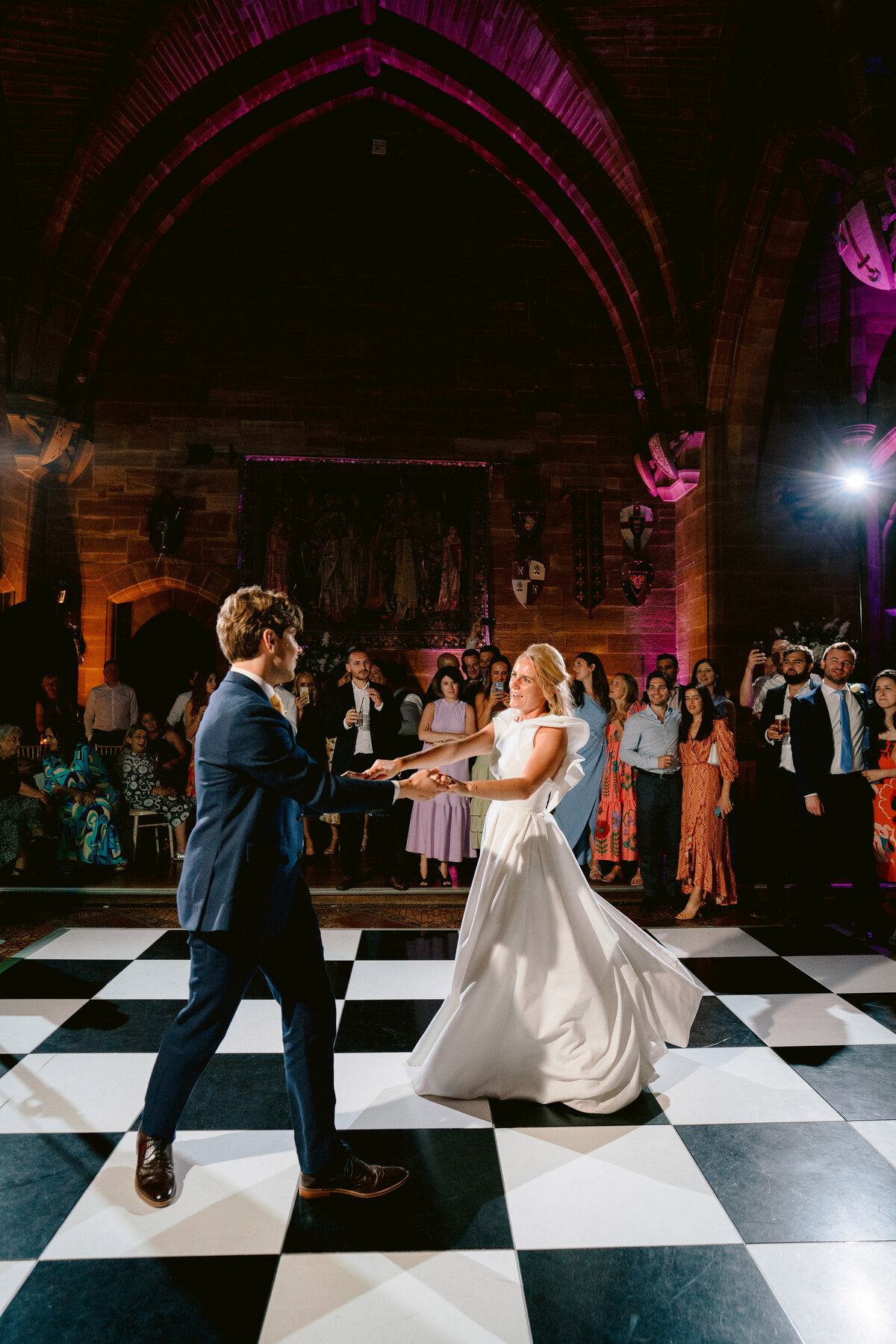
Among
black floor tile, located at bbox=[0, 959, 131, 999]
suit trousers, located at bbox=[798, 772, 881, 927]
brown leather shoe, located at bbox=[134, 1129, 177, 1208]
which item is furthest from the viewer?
suit trousers, located at bbox=[798, 772, 881, 927]

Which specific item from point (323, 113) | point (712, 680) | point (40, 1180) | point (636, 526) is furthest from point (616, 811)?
point (323, 113)

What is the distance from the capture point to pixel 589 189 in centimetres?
825

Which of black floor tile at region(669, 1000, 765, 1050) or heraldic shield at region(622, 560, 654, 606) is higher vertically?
heraldic shield at region(622, 560, 654, 606)

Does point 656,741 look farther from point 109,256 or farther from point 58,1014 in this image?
point 109,256

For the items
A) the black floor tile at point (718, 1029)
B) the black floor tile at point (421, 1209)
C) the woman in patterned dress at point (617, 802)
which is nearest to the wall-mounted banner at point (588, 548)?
the woman in patterned dress at point (617, 802)

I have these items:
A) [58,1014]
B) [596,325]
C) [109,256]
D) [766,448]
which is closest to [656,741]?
[58,1014]

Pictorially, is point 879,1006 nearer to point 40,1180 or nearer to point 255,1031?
point 255,1031

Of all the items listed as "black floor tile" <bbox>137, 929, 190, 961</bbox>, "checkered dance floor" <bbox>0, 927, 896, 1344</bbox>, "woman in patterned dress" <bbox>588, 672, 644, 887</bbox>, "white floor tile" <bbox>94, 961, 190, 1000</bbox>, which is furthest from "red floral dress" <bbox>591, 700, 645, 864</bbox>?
"white floor tile" <bbox>94, 961, 190, 1000</bbox>

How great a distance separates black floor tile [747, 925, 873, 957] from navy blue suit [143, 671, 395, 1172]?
288 centimetres

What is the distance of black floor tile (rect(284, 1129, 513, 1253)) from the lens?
1.84m

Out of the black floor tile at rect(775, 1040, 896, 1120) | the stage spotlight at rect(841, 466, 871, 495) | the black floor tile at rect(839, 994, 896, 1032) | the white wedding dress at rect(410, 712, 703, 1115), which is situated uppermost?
the stage spotlight at rect(841, 466, 871, 495)

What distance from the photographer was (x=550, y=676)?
267 cm

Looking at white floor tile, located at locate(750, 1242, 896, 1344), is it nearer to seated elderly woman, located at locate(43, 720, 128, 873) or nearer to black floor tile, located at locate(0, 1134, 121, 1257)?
black floor tile, located at locate(0, 1134, 121, 1257)

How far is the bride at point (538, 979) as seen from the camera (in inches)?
98.2
